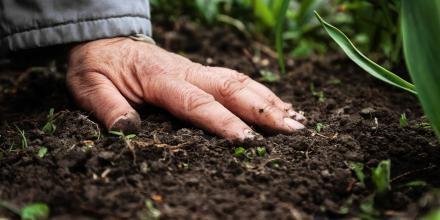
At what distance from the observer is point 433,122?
989 millimetres

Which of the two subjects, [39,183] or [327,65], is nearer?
[39,183]

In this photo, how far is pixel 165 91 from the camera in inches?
50.6

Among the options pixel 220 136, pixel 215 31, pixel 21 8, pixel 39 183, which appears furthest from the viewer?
pixel 215 31

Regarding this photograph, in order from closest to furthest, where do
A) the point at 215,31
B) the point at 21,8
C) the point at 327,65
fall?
the point at 21,8 < the point at 327,65 < the point at 215,31

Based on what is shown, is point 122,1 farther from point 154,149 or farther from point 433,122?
point 433,122

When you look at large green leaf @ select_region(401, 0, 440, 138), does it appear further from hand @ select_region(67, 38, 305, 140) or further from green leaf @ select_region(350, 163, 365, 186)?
hand @ select_region(67, 38, 305, 140)

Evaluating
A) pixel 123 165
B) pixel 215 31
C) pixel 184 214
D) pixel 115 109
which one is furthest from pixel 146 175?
pixel 215 31

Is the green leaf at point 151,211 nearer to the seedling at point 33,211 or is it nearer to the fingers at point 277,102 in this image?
the seedling at point 33,211

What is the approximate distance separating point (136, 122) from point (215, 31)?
1.10 meters

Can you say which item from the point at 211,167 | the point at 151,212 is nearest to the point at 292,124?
the point at 211,167

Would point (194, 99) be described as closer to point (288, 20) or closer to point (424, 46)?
point (424, 46)

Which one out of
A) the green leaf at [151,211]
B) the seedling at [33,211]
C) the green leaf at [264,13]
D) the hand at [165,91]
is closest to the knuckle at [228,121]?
the hand at [165,91]

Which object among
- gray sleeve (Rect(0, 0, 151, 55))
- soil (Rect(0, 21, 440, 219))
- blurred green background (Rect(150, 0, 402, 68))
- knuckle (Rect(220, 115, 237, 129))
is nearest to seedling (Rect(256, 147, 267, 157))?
soil (Rect(0, 21, 440, 219))

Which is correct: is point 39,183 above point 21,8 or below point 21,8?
below
